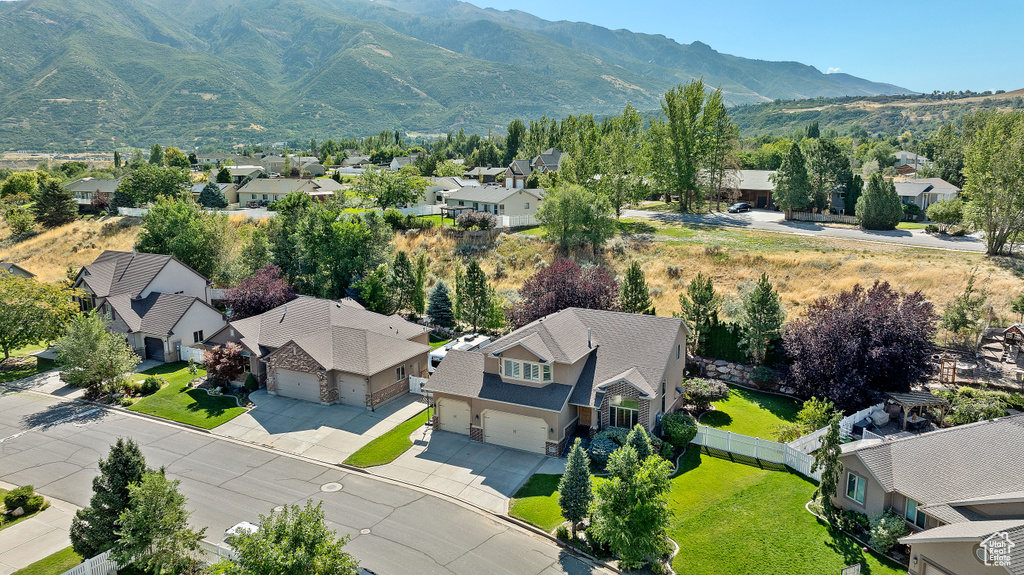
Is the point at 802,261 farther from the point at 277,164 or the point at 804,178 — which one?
the point at 277,164

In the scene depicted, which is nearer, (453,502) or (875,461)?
(875,461)

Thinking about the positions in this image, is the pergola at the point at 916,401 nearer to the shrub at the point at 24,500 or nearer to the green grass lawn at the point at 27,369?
the shrub at the point at 24,500

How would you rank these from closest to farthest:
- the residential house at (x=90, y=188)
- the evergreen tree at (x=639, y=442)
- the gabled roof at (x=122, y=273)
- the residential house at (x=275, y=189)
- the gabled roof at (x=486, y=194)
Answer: the evergreen tree at (x=639, y=442) → the gabled roof at (x=122, y=273) → the gabled roof at (x=486, y=194) → the residential house at (x=275, y=189) → the residential house at (x=90, y=188)

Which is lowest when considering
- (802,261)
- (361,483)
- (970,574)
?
(361,483)

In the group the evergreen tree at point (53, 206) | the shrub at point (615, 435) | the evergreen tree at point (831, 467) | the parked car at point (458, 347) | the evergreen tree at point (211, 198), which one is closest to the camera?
the evergreen tree at point (831, 467)

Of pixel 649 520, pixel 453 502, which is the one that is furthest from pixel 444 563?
pixel 649 520

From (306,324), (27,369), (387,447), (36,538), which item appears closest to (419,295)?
(306,324)

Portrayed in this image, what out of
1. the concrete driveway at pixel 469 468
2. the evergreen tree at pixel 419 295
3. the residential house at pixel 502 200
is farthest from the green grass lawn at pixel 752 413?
the residential house at pixel 502 200
